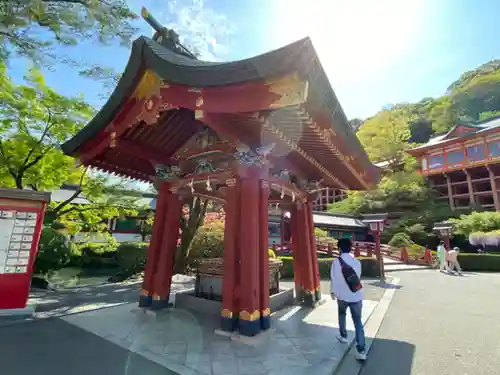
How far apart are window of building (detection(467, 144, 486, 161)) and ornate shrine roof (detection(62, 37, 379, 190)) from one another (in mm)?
30902

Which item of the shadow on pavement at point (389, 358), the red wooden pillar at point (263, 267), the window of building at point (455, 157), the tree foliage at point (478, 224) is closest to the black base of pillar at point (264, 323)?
the red wooden pillar at point (263, 267)

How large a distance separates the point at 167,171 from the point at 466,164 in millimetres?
34107

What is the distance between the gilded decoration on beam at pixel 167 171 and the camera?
603cm

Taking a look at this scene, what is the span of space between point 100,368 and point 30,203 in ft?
13.8

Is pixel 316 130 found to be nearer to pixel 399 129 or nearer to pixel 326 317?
pixel 326 317

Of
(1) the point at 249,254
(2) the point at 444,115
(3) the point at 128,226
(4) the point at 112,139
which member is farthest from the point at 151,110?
(2) the point at 444,115

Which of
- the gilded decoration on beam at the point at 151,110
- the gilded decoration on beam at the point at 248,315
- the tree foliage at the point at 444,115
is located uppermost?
the tree foliage at the point at 444,115

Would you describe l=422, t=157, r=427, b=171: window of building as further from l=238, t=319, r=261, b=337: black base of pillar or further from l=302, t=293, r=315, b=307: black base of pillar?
l=238, t=319, r=261, b=337: black base of pillar

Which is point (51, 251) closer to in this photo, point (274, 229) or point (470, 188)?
point (274, 229)

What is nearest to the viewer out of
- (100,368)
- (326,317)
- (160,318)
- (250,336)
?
(100,368)

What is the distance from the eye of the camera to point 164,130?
5820 millimetres

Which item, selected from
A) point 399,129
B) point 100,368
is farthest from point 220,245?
point 399,129

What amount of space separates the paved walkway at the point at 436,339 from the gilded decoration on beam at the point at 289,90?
10.7ft

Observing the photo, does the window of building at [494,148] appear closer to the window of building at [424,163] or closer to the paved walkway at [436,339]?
the window of building at [424,163]
